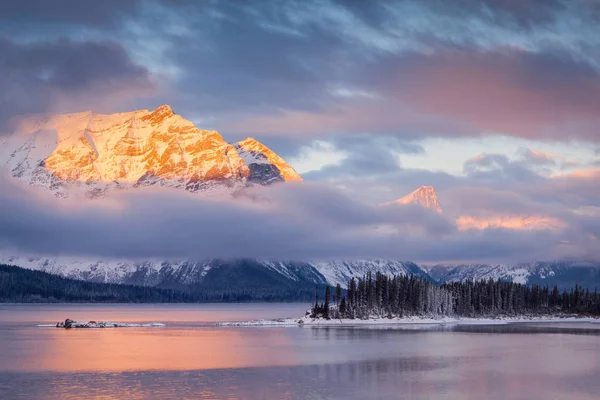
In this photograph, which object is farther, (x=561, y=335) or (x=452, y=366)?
(x=561, y=335)

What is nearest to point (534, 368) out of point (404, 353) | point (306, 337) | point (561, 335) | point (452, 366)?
point (452, 366)

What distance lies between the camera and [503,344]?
16338 cm

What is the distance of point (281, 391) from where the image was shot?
90.9 meters

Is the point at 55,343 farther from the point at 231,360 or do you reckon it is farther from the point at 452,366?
the point at 452,366

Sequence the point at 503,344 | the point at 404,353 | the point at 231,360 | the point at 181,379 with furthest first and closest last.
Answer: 1. the point at 503,344
2. the point at 404,353
3. the point at 231,360
4. the point at 181,379

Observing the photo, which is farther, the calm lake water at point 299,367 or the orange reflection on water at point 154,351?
the orange reflection on water at point 154,351

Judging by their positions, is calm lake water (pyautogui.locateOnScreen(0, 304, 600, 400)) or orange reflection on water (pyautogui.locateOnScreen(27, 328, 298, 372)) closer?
calm lake water (pyautogui.locateOnScreen(0, 304, 600, 400))

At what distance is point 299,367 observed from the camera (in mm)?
116000

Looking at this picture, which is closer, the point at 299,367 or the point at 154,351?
the point at 299,367

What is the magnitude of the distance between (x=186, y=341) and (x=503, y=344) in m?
59.0

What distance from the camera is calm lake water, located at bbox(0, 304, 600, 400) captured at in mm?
91375

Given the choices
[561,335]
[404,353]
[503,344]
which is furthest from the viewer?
[561,335]

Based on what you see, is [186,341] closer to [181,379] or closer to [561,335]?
[181,379]

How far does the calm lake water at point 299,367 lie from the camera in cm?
9138
